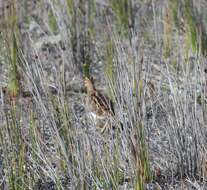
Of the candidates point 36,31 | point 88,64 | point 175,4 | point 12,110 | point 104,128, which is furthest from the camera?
point 36,31

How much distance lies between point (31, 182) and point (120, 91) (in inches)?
20.4

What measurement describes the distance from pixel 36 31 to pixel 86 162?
96.1 inches

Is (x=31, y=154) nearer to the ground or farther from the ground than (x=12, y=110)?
nearer to the ground

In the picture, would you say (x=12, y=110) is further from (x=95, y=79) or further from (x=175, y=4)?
(x=175, y=4)

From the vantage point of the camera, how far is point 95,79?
13.0 ft

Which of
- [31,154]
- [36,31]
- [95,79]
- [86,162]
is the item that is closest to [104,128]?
[31,154]

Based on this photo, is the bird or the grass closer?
the grass

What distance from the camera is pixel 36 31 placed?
4.80m

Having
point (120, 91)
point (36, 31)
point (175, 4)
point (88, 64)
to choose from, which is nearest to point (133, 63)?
point (120, 91)

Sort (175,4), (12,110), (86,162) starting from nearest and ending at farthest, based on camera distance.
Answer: (86,162)
(12,110)
(175,4)

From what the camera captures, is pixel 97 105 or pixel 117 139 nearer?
pixel 117 139

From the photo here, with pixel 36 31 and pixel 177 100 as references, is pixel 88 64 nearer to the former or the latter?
pixel 36 31

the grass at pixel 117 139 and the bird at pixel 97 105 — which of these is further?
the bird at pixel 97 105

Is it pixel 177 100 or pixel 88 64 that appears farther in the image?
pixel 88 64
